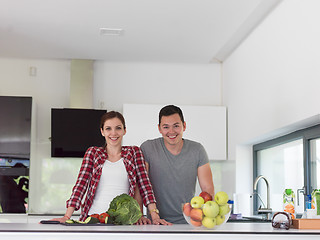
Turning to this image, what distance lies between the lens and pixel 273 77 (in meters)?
4.23

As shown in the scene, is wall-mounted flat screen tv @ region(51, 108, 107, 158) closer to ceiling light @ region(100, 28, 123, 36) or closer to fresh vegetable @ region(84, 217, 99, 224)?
ceiling light @ region(100, 28, 123, 36)

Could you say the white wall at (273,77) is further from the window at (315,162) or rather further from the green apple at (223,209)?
the green apple at (223,209)

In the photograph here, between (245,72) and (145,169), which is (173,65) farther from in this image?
(145,169)

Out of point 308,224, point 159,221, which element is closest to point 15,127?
point 159,221

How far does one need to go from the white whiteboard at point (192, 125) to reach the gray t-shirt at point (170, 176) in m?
2.29

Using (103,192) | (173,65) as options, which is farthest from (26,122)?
(103,192)

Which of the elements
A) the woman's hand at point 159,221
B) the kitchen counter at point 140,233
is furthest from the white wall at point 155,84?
the kitchen counter at point 140,233

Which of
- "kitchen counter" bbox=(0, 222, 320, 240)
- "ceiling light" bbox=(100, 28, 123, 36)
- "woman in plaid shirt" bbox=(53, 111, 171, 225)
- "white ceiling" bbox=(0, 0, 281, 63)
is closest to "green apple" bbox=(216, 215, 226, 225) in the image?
"kitchen counter" bbox=(0, 222, 320, 240)

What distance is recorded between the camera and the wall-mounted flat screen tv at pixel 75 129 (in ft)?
18.1

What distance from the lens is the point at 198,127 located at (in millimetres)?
5738

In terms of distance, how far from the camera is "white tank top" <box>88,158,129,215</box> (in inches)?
119

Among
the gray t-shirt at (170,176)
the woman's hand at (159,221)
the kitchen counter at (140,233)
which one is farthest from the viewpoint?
the gray t-shirt at (170,176)

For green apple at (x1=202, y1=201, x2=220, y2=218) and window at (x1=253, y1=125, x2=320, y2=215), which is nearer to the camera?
green apple at (x1=202, y1=201, x2=220, y2=218)

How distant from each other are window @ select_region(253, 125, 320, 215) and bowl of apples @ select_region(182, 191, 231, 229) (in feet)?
5.36
